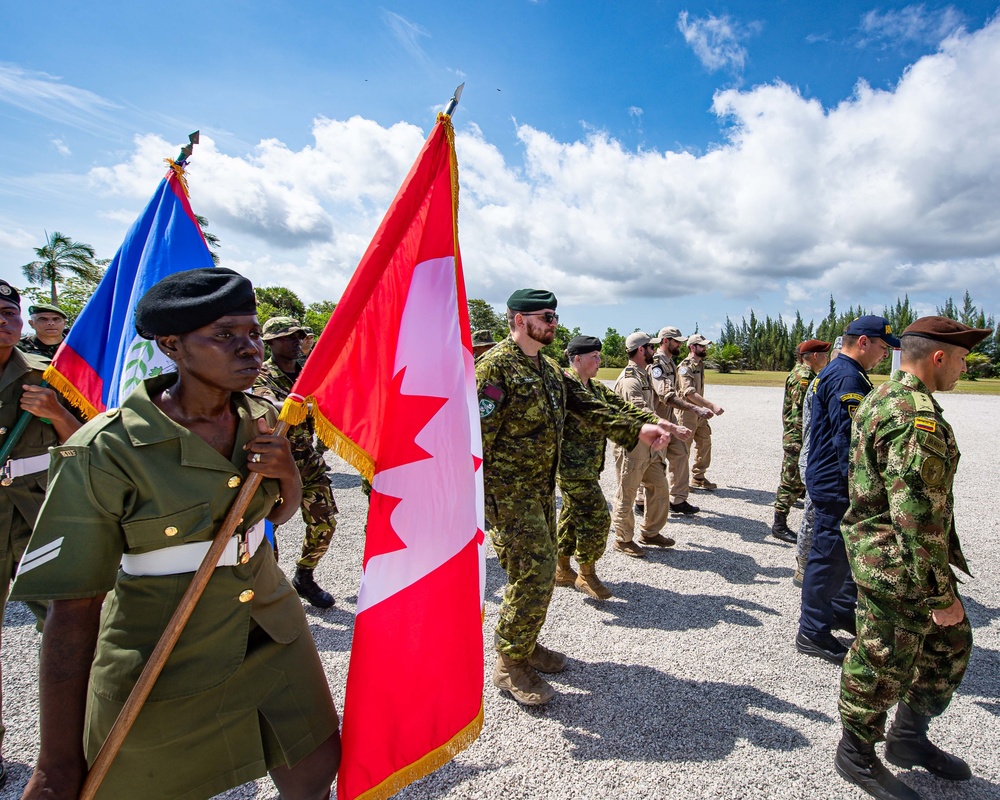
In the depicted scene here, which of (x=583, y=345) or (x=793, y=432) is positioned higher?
(x=583, y=345)

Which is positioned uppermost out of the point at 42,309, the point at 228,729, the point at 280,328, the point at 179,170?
the point at 179,170

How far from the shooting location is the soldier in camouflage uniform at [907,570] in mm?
2525

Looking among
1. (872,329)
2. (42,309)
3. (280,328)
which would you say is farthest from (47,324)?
(872,329)

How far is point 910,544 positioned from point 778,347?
259 feet

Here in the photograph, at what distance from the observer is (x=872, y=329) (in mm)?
4223

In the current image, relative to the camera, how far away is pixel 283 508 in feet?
6.75

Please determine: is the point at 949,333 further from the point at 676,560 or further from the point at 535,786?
the point at 676,560

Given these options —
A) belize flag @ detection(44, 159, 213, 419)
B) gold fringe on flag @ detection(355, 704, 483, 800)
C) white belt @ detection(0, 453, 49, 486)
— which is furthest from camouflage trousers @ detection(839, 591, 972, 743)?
white belt @ detection(0, 453, 49, 486)

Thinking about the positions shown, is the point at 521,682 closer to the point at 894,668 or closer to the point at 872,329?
Result: the point at 894,668

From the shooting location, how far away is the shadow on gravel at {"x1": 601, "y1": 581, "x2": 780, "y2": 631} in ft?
14.6

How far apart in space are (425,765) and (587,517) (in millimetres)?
2802

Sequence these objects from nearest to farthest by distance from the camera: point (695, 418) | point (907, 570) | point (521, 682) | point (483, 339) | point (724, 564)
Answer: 1. point (907, 570)
2. point (521, 682)
3. point (724, 564)
4. point (483, 339)
5. point (695, 418)

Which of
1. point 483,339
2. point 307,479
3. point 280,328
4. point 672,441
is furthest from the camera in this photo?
point 483,339

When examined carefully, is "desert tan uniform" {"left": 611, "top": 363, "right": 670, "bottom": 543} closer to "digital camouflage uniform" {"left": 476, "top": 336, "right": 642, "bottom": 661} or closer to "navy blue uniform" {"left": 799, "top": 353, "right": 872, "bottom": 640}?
"navy blue uniform" {"left": 799, "top": 353, "right": 872, "bottom": 640}
